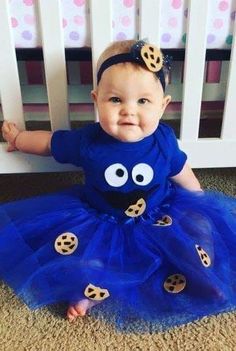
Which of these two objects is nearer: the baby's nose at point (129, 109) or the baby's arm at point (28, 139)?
the baby's nose at point (129, 109)

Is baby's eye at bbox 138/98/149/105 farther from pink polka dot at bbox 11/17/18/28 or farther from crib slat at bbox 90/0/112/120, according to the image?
pink polka dot at bbox 11/17/18/28

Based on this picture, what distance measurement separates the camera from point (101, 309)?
78 cm

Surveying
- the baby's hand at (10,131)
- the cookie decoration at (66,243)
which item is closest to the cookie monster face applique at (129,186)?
the cookie decoration at (66,243)

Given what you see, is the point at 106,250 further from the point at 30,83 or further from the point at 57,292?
the point at 30,83

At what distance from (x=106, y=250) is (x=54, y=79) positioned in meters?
0.35

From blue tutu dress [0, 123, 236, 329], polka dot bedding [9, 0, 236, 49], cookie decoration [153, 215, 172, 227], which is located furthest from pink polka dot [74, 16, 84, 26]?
cookie decoration [153, 215, 172, 227]

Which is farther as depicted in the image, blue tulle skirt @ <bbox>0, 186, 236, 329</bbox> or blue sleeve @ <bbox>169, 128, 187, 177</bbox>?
blue sleeve @ <bbox>169, 128, 187, 177</bbox>

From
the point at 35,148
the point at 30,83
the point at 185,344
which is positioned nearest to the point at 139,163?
the point at 35,148

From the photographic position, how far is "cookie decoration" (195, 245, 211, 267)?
786 millimetres

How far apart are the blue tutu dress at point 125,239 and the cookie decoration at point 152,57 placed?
0.15 meters

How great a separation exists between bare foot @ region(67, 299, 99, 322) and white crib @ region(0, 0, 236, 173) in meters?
0.33

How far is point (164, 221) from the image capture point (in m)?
0.87

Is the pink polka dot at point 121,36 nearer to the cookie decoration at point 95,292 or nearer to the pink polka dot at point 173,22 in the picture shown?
the pink polka dot at point 173,22

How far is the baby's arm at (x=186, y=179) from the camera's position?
37.2 inches
